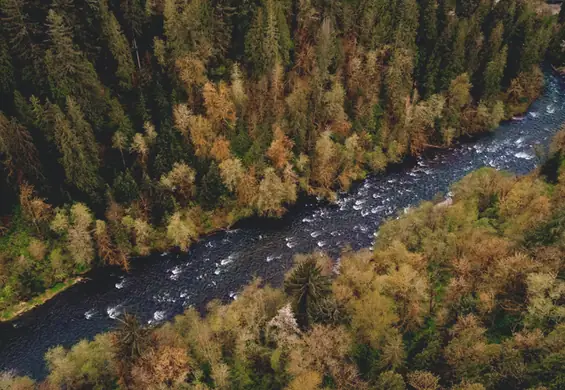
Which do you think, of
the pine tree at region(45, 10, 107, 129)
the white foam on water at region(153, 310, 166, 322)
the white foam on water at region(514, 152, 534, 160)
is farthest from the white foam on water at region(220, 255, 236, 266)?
the white foam on water at region(514, 152, 534, 160)

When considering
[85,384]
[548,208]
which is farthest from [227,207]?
[548,208]

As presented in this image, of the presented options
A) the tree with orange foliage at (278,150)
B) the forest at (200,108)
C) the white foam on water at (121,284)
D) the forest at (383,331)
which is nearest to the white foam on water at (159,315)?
the white foam on water at (121,284)

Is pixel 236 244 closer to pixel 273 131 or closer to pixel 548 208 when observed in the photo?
pixel 273 131

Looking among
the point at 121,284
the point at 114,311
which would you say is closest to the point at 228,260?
the point at 121,284

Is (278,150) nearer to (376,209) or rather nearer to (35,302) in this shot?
(376,209)

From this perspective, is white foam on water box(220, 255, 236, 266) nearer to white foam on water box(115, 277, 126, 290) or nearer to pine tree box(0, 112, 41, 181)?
A: white foam on water box(115, 277, 126, 290)

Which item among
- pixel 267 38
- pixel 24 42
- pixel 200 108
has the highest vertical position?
pixel 24 42

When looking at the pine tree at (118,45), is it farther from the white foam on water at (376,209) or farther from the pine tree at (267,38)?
the white foam on water at (376,209)
